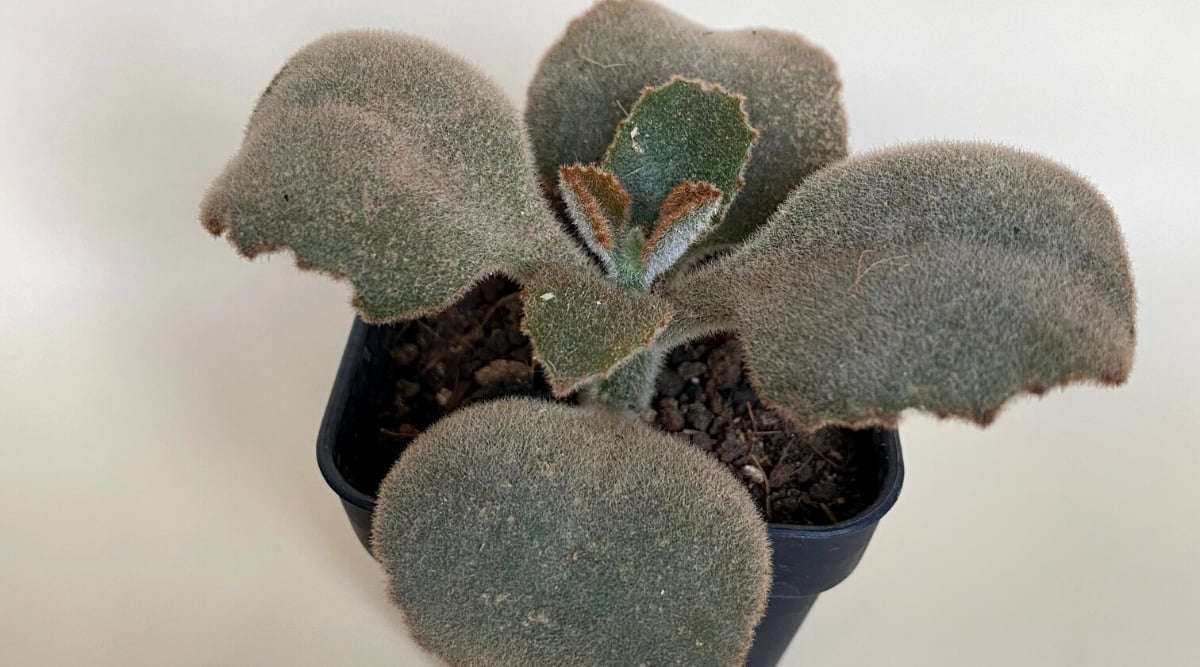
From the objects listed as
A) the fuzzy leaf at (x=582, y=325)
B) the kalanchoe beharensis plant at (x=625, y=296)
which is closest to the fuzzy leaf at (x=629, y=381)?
the kalanchoe beharensis plant at (x=625, y=296)

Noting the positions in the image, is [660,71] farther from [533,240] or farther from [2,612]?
[2,612]

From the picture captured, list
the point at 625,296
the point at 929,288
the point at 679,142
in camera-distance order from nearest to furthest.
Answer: the point at 929,288
the point at 625,296
the point at 679,142

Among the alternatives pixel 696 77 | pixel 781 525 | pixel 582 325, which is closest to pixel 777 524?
pixel 781 525

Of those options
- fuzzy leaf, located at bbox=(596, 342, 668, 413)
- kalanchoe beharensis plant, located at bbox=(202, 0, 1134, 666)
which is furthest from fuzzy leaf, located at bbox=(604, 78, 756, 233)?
fuzzy leaf, located at bbox=(596, 342, 668, 413)

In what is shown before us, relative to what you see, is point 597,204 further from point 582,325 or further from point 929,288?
point 929,288

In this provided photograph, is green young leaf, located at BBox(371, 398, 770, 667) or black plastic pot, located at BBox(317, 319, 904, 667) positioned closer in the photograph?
green young leaf, located at BBox(371, 398, 770, 667)

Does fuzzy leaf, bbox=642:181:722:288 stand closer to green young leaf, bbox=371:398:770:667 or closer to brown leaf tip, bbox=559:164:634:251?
brown leaf tip, bbox=559:164:634:251

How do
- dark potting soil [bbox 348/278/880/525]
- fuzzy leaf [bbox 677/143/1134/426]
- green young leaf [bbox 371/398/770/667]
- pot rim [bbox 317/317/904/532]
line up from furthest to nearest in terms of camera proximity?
1. dark potting soil [bbox 348/278/880/525]
2. pot rim [bbox 317/317/904/532]
3. green young leaf [bbox 371/398/770/667]
4. fuzzy leaf [bbox 677/143/1134/426]

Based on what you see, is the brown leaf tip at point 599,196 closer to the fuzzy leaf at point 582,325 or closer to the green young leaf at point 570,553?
the fuzzy leaf at point 582,325
